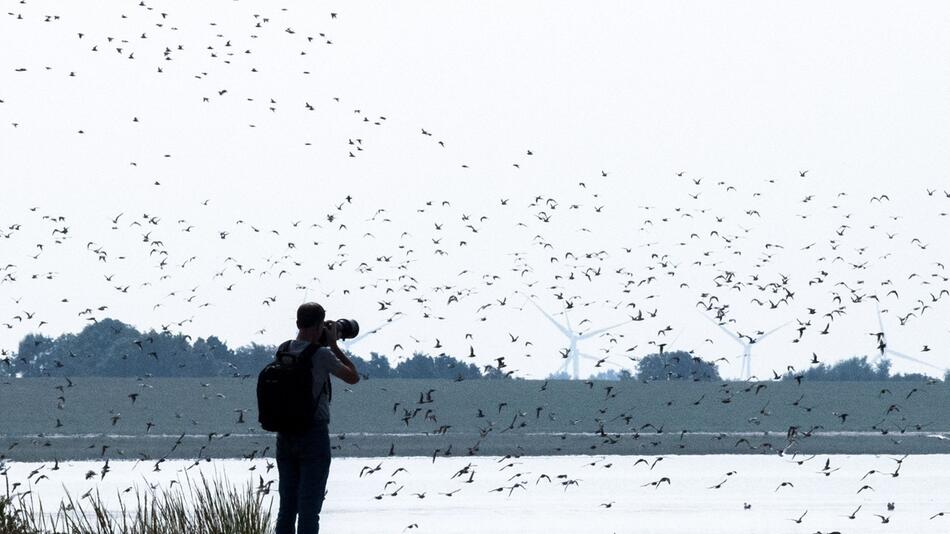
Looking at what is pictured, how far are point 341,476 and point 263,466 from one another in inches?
292

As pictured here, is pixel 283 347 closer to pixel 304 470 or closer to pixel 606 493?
pixel 304 470

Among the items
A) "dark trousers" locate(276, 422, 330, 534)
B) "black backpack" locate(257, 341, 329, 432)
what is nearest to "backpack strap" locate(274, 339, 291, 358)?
"black backpack" locate(257, 341, 329, 432)

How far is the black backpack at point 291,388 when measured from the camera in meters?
19.0

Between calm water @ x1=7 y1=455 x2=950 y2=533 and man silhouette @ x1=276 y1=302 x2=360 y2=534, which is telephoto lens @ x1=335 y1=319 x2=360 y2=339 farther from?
calm water @ x1=7 y1=455 x2=950 y2=533

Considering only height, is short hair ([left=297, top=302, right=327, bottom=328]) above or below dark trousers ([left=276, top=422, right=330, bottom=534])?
above

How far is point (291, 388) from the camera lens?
62.3ft

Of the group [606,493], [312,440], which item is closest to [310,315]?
[312,440]

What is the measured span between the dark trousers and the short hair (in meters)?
1.17

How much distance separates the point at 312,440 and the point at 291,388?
667 mm

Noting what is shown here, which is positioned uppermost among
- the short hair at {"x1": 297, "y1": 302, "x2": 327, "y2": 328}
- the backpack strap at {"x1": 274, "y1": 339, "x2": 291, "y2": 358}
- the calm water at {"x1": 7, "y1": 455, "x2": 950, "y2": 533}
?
the short hair at {"x1": 297, "y1": 302, "x2": 327, "y2": 328}

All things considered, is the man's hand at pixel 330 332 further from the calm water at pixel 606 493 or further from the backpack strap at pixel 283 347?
the calm water at pixel 606 493

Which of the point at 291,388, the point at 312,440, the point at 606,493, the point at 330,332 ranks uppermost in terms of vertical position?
the point at 330,332

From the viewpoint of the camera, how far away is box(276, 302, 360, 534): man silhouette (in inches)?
746

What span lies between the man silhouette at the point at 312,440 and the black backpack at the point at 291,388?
8 cm
